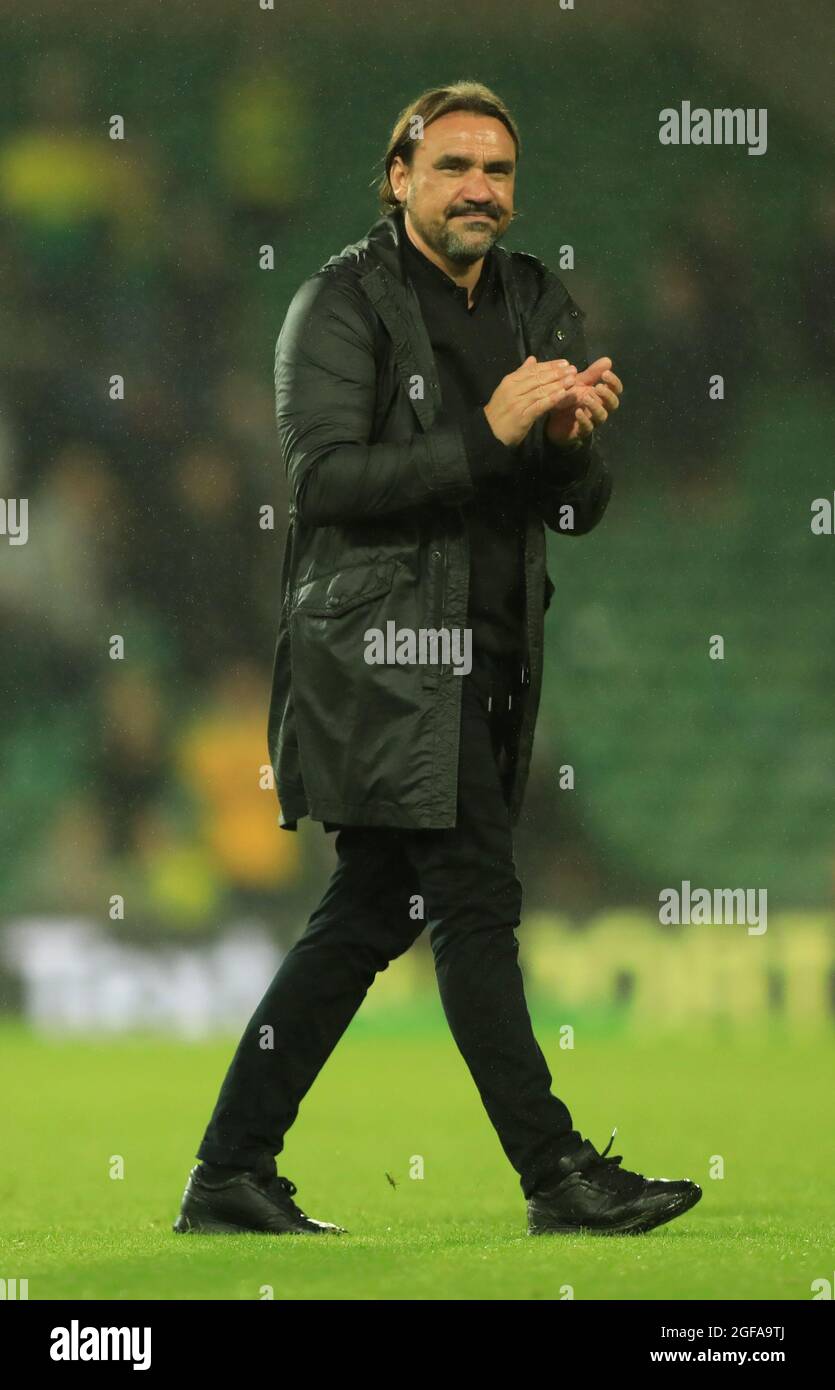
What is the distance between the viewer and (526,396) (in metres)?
2.30

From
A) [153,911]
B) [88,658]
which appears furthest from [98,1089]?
[88,658]

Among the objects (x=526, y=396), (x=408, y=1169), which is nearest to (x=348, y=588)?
(x=526, y=396)

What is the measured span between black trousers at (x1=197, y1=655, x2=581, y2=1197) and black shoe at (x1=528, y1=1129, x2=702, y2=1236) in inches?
0.9

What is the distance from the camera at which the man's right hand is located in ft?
7.54

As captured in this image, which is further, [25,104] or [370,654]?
[25,104]

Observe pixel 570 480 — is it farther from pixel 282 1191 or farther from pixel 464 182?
pixel 282 1191

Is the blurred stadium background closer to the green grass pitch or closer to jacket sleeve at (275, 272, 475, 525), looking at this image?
the green grass pitch

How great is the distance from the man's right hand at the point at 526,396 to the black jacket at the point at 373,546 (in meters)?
0.05

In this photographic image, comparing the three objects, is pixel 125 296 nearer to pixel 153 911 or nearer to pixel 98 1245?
pixel 153 911

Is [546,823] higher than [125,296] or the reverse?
the reverse

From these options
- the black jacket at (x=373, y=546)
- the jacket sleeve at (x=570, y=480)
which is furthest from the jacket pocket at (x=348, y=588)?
the jacket sleeve at (x=570, y=480)

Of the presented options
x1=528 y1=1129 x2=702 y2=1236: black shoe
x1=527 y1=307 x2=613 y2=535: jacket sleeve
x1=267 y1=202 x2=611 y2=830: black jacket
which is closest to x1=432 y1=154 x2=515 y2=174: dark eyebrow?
x1=267 y1=202 x2=611 y2=830: black jacket
